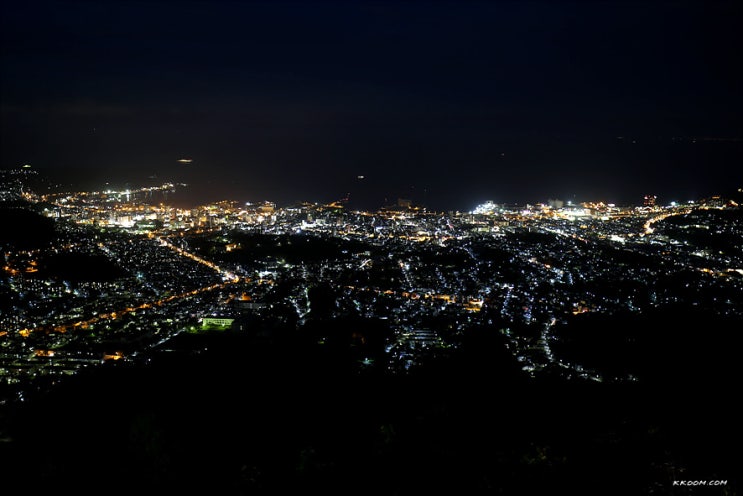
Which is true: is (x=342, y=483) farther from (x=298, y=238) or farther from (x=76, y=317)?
(x=298, y=238)

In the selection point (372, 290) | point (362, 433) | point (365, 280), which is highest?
point (365, 280)

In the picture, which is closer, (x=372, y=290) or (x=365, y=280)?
(x=372, y=290)

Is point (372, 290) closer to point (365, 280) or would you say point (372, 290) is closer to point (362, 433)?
point (365, 280)

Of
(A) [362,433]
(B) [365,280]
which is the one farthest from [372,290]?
(A) [362,433]

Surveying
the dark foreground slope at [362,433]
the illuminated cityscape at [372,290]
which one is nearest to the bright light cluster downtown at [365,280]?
the illuminated cityscape at [372,290]

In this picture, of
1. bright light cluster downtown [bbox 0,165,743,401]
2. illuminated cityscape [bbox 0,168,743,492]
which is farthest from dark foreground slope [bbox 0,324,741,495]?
bright light cluster downtown [bbox 0,165,743,401]

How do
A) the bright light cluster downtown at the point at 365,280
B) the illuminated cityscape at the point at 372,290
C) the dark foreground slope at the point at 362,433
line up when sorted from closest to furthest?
the dark foreground slope at the point at 362,433 < the illuminated cityscape at the point at 372,290 < the bright light cluster downtown at the point at 365,280

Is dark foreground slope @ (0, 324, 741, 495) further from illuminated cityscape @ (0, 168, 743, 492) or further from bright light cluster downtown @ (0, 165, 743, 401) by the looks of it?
bright light cluster downtown @ (0, 165, 743, 401)

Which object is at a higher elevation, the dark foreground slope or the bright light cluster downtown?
the bright light cluster downtown

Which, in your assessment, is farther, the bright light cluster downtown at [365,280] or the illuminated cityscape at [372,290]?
the bright light cluster downtown at [365,280]

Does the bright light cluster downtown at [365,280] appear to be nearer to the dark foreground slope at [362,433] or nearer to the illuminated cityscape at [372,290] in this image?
the illuminated cityscape at [372,290]
